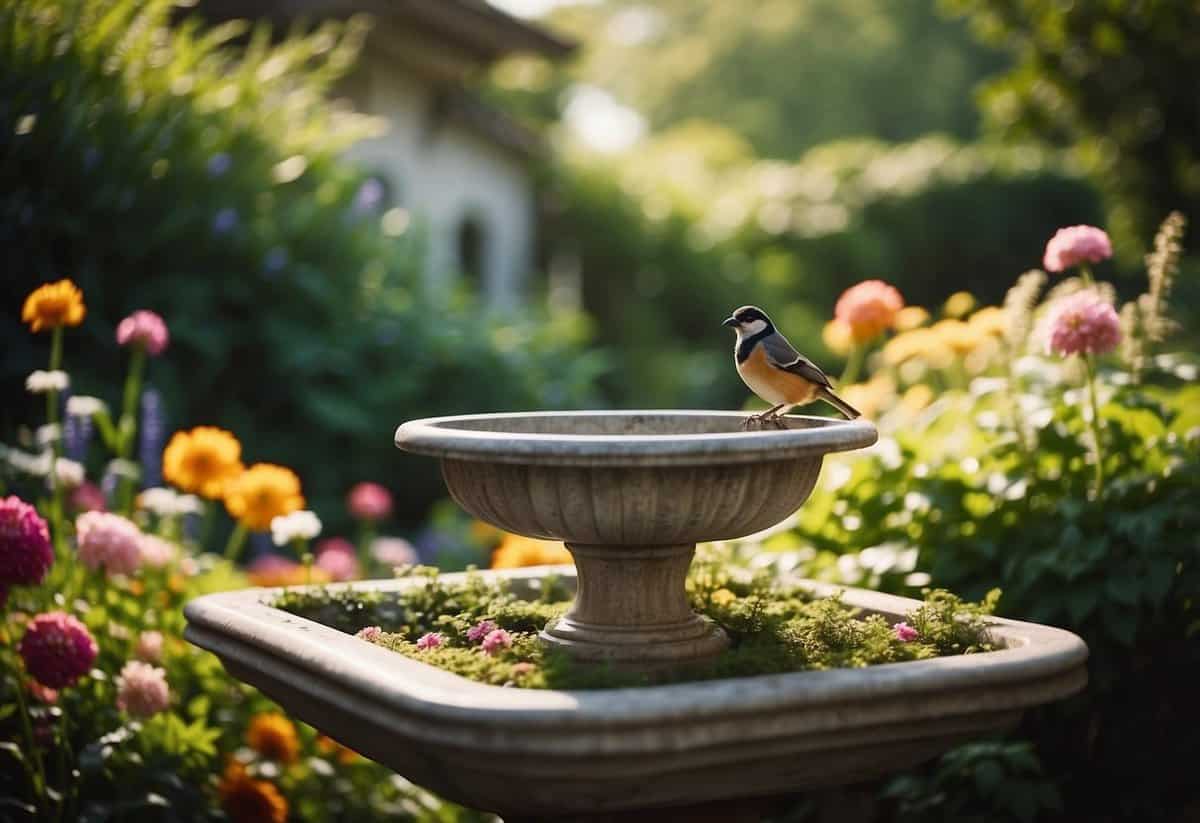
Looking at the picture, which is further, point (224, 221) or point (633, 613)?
point (224, 221)

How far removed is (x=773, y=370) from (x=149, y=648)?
2149mm

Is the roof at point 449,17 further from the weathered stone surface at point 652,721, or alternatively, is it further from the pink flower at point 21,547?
the weathered stone surface at point 652,721

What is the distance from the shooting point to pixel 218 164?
645 centimetres

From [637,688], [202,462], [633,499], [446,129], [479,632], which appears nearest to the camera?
[637,688]

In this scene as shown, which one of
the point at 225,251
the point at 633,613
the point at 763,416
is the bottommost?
the point at 633,613

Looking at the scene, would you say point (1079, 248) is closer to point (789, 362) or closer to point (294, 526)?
point (789, 362)

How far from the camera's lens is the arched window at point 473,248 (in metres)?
14.4

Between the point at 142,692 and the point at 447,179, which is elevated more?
the point at 447,179

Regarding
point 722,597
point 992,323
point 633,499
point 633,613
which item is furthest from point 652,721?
point 992,323

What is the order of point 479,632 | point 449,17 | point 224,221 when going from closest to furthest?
point 479,632 → point 224,221 → point 449,17

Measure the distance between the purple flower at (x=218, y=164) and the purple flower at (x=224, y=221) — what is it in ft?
0.64

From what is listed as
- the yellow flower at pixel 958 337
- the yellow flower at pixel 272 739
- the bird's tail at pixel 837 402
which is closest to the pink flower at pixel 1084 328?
the bird's tail at pixel 837 402

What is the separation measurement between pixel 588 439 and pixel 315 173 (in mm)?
5446

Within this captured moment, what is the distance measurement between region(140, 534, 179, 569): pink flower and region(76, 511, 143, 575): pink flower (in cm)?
12
